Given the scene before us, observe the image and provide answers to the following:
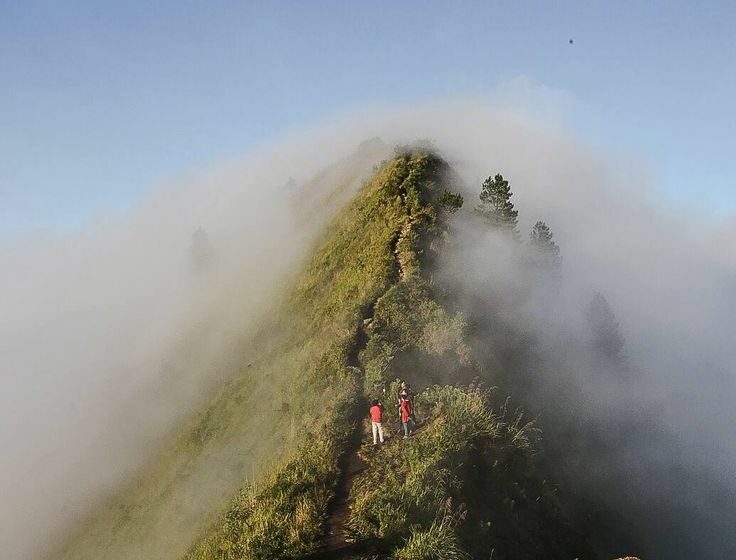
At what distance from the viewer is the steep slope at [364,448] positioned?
1716 centimetres

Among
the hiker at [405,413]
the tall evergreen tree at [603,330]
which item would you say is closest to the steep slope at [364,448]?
the hiker at [405,413]

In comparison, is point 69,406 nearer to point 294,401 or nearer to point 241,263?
point 241,263

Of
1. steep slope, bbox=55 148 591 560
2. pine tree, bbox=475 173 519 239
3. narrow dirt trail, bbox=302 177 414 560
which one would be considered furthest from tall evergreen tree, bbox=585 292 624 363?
narrow dirt trail, bbox=302 177 414 560

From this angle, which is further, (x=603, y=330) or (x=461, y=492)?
(x=603, y=330)

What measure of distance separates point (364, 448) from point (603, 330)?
40441 mm

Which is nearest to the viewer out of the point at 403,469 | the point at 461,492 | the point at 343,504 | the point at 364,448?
the point at 343,504

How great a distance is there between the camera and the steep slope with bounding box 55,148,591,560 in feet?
56.3

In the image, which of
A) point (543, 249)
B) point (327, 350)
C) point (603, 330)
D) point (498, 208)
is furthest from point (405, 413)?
point (603, 330)

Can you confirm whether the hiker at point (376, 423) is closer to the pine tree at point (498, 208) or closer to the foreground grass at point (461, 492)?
the foreground grass at point (461, 492)

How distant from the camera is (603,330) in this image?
5384 cm

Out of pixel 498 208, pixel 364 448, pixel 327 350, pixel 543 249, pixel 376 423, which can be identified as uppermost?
pixel 498 208

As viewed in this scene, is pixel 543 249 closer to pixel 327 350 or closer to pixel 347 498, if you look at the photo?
pixel 327 350

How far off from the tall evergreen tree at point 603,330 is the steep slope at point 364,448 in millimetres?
20535

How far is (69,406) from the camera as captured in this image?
250 feet
